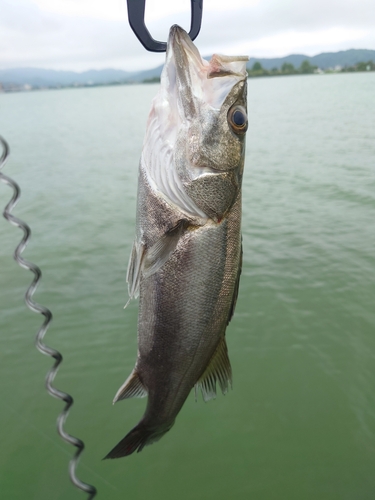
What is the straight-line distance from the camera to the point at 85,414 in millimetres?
4594

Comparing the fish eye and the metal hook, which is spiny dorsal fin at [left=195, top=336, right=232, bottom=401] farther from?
the metal hook

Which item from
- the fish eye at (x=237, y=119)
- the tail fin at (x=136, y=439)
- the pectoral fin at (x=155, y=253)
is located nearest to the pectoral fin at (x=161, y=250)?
the pectoral fin at (x=155, y=253)

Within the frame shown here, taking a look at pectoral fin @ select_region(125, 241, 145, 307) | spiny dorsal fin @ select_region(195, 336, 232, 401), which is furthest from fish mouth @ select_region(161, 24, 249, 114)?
spiny dorsal fin @ select_region(195, 336, 232, 401)

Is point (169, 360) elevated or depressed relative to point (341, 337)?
elevated

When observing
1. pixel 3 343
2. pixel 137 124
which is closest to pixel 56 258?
pixel 3 343

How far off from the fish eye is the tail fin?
5.11ft

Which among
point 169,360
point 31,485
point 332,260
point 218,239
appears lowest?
point 31,485

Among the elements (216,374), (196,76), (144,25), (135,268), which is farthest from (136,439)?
(144,25)

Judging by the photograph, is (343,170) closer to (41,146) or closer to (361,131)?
(361,131)

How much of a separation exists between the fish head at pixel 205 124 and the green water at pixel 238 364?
3.07 m

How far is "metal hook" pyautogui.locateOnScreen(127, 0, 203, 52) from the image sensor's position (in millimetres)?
1498

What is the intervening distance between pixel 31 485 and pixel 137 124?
25.4 metres

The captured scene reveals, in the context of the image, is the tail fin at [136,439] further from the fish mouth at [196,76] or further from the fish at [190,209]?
the fish mouth at [196,76]

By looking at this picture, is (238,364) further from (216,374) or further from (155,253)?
(155,253)
